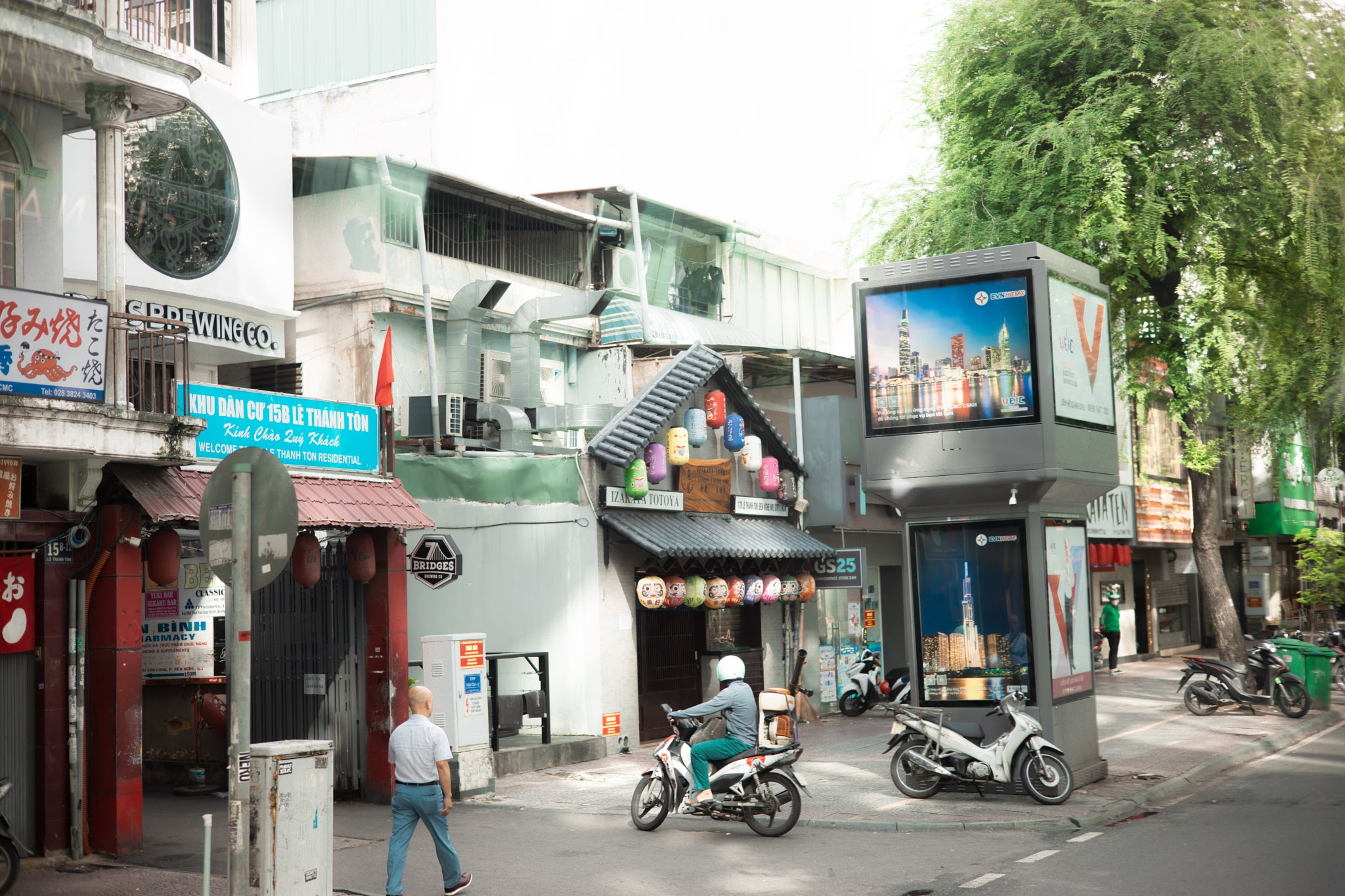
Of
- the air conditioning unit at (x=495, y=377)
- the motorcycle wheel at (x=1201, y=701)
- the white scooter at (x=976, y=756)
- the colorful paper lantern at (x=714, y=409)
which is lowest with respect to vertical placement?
the motorcycle wheel at (x=1201, y=701)

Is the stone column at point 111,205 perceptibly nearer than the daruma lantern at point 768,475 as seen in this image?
Yes

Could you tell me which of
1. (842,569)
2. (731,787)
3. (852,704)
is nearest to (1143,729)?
(852,704)

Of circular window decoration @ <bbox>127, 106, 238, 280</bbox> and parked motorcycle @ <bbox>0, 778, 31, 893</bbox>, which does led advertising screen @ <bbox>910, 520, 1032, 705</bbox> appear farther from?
circular window decoration @ <bbox>127, 106, 238, 280</bbox>

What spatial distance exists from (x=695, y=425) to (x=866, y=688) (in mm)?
6422

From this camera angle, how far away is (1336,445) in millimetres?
35438

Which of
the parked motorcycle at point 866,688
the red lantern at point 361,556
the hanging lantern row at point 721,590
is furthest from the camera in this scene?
the parked motorcycle at point 866,688

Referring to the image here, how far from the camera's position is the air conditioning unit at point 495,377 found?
67.7 ft

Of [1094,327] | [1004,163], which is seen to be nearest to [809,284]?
[1004,163]

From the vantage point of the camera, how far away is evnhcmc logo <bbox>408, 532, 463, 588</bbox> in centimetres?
1491

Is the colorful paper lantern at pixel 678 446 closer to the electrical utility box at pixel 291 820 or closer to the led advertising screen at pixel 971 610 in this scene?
the led advertising screen at pixel 971 610

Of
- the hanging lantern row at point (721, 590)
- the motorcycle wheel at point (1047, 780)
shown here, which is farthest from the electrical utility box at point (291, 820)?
the hanging lantern row at point (721, 590)

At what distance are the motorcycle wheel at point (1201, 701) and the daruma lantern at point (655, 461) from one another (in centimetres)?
953

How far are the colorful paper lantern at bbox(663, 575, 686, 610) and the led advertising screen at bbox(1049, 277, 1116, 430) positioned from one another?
7.02 m

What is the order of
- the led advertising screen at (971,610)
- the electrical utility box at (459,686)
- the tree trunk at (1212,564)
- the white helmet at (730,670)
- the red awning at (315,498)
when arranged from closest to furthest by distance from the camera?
the red awning at (315,498) < the white helmet at (730,670) < the led advertising screen at (971,610) < the electrical utility box at (459,686) < the tree trunk at (1212,564)
